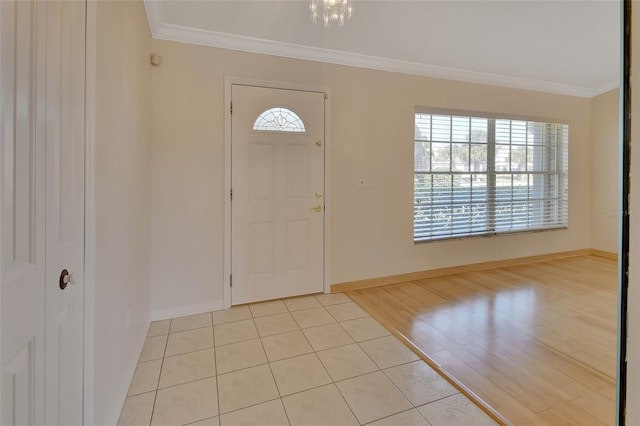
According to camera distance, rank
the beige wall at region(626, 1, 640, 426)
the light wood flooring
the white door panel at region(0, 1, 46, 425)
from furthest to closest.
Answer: the light wood flooring < the white door panel at region(0, 1, 46, 425) < the beige wall at region(626, 1, 640, 426)

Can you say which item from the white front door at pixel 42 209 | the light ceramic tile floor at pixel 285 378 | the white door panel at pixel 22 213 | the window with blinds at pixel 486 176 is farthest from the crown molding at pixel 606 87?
the white door panel at pixel 22 213

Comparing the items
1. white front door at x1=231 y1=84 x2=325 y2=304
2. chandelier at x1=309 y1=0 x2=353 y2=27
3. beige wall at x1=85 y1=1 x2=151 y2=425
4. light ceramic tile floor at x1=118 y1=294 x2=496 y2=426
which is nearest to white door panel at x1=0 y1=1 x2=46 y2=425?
beige wall at x1=85 y1=1 x2=151 y2=425

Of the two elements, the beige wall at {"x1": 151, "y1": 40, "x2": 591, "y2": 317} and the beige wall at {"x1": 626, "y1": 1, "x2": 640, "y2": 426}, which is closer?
the beige wall at {"x1": 626, "y1": 1, "x2": 640, "y2": 426}

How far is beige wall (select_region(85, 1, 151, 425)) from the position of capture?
4.29ft

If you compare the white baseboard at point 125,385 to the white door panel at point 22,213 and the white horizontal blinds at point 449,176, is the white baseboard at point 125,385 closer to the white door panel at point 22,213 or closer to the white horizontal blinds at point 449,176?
the white door panel at point 22,213

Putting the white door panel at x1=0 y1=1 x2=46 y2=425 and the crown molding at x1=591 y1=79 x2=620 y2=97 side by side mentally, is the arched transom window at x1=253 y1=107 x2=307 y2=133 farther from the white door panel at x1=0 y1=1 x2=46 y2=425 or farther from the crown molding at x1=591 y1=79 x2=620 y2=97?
the crown molding at x1=591 y1=79 x2=620 y2=97

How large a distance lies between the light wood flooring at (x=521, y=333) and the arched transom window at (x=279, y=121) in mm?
1828

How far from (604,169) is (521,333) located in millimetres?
3810

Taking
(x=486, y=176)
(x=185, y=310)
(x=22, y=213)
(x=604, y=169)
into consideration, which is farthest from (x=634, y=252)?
(x=604, y=169)

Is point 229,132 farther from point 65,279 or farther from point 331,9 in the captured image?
point 65,279

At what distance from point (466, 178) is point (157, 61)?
365 centimetres

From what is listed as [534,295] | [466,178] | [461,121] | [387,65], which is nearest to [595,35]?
[461,121]

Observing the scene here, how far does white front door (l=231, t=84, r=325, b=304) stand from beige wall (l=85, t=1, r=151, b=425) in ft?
2.68

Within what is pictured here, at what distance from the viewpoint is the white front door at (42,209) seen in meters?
0.73
